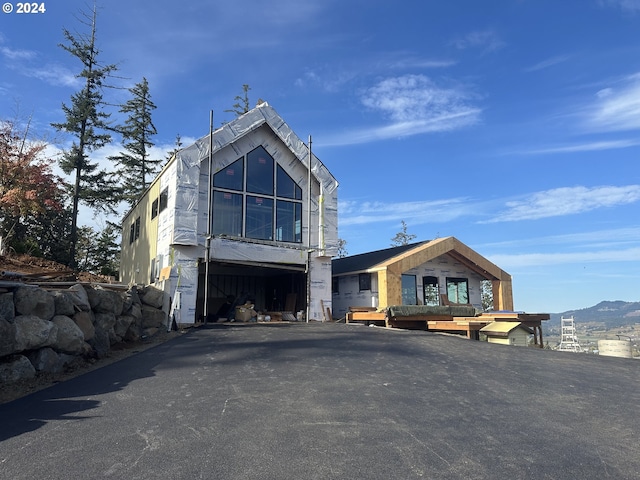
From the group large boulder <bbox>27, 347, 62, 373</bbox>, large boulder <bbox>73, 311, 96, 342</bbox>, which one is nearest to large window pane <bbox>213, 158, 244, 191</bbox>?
large boulder <bbox>73, 311, 96, 342</bbox>

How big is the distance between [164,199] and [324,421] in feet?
48.6

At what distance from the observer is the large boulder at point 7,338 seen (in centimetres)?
674

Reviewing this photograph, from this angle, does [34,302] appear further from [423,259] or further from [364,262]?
[364,262]

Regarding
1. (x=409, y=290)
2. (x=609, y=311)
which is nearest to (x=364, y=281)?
(x=409, y=290)

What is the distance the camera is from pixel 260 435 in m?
4.63

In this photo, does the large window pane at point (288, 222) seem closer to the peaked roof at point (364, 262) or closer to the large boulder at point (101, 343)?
the peaked roof at point (364, 262)

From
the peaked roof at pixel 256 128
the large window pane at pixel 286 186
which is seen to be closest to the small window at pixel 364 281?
A: the peaked roof at pixel 256 128

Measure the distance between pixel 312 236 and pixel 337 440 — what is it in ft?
49.8

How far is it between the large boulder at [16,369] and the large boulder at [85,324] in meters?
1.94

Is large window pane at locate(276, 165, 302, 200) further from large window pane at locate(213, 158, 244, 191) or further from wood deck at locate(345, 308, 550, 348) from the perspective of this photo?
wood deck at locate(345, 308, 550, 348)

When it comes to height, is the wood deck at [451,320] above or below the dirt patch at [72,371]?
above

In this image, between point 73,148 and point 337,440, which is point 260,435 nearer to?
point 337,440

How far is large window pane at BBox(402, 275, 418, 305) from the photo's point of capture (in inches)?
874

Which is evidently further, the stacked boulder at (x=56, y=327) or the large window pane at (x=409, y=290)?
the large window pane at (x=409, y=290)
